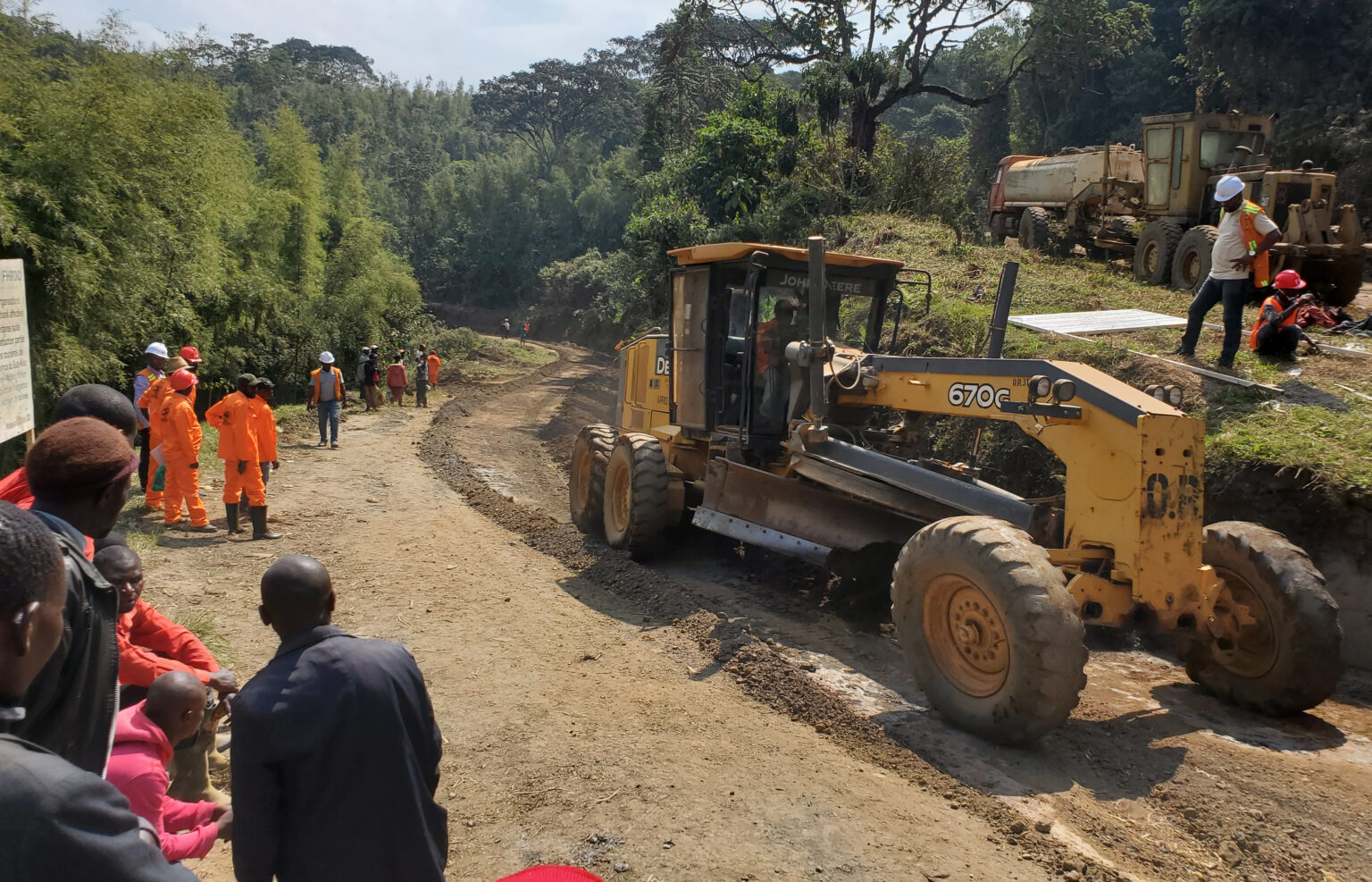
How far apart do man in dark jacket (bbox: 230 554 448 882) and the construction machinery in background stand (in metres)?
11.2

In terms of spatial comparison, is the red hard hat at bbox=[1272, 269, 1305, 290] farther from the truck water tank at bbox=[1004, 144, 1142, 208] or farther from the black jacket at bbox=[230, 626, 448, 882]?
the black jacket at bbox=[230, 626, 448, 882]

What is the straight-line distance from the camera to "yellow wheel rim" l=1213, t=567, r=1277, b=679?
5375 millimetres

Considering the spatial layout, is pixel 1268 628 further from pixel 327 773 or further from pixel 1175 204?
pixel 1175 204

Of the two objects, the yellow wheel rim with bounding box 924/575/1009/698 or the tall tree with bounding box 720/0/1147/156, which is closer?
the yellow wheel rim with bounding box 924/575/1009/698

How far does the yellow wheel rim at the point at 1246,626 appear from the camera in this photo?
5.38m

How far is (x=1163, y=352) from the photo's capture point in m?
9.36

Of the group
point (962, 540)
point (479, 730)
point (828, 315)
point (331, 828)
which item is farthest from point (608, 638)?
point (331, 828)

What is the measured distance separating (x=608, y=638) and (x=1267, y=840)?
400cm

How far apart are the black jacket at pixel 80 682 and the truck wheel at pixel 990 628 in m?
3.89

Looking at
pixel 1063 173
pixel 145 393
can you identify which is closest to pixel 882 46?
pixel 1063 173

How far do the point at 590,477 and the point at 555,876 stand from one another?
725cm

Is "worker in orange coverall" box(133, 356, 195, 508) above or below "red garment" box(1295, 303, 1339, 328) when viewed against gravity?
below

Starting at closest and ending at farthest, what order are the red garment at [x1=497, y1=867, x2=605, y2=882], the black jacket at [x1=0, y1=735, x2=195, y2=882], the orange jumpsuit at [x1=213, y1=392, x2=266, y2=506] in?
the black jacket at [x1=0, y1=735, x2=195, y2=882], the red garment at [x1=497, y1=867, x2=605, y2=882], the orange jumpsuit at [x1=213, y1=392, x2=266, y2=506]

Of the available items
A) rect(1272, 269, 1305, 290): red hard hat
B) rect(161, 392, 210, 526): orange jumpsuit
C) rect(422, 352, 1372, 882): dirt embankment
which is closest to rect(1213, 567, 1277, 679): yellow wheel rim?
rect(422, 352, 1372, 882): dirt embankment
